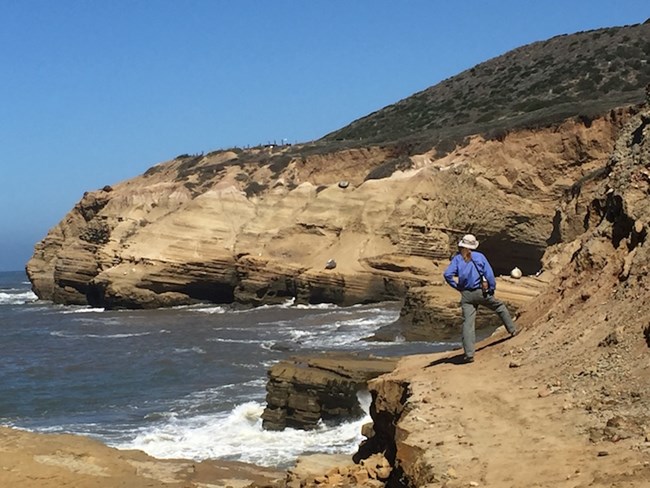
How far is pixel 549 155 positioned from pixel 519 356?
27161 millimetres

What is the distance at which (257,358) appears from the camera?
70.4ft

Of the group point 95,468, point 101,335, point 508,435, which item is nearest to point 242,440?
point 95,468

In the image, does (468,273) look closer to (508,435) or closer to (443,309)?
(508,435)

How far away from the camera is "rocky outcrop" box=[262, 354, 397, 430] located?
41.4 feet

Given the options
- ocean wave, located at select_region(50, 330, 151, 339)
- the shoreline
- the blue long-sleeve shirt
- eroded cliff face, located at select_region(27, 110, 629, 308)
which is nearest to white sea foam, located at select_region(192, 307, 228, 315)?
eroded cliff face, located at select_region(27, 110, 629, 308)

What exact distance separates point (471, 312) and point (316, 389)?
4.69 metres

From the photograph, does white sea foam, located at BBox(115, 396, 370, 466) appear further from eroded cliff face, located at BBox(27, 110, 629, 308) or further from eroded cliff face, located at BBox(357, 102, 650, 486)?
eroded cliff face, located at BBox(27, 110, 629, 308)

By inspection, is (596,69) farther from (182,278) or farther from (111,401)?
(111,401)

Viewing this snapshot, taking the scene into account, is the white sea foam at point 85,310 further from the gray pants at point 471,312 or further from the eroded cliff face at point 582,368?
the gray pants at point 471,312

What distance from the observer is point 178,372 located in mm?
20672

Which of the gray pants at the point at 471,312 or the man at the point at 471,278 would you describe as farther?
the man at the point at 471,278

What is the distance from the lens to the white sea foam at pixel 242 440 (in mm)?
11898

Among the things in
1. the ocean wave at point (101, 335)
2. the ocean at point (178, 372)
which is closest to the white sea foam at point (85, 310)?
the ocean at point (178, 372)

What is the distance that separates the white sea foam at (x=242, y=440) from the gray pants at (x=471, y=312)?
3.17m
